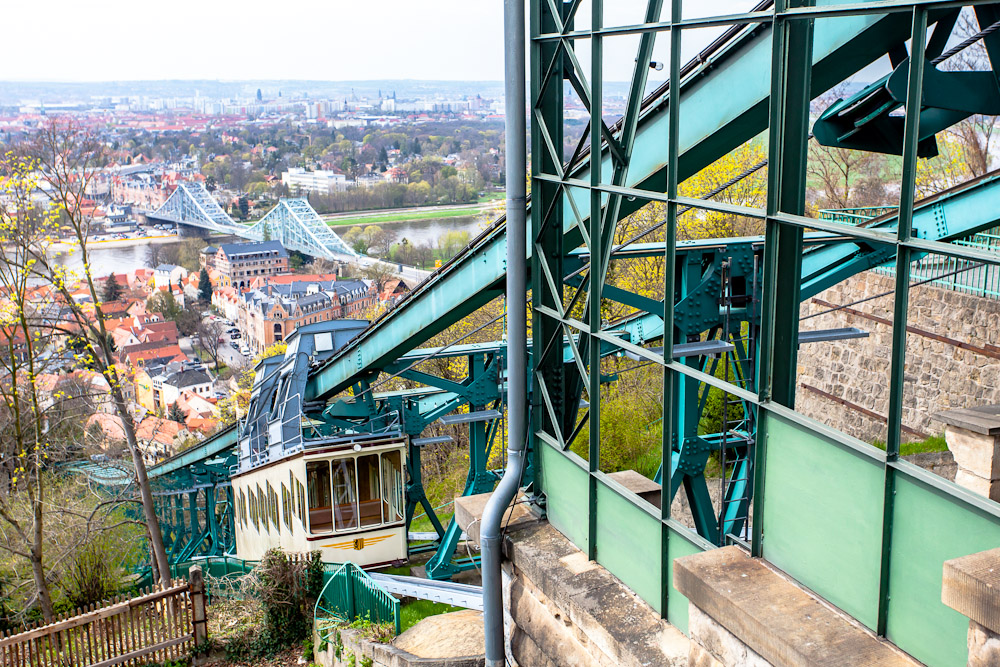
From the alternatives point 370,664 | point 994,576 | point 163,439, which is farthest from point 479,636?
point 163,439

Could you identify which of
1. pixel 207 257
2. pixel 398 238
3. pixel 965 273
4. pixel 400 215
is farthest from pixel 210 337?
pixel 965 273

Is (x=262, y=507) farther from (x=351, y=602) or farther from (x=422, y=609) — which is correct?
(x=351, y=602)

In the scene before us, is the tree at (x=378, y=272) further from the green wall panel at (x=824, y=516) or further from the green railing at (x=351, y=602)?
the green wall panel at (x=824, y=516)

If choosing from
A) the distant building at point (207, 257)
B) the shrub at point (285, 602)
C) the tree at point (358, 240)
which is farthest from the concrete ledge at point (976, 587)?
the distant building at point (207, 257)

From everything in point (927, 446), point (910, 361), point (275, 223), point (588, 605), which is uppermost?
point (588, 605)

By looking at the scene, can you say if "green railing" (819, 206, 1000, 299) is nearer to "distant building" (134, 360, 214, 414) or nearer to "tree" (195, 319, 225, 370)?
"distant building" (134, 360, 214, 414)

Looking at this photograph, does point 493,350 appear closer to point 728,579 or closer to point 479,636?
point 479,636
